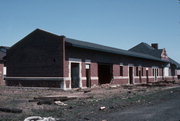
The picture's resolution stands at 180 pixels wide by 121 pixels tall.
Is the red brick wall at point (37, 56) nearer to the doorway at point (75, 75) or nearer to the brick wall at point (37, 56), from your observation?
the brick wall at point (37, 56)

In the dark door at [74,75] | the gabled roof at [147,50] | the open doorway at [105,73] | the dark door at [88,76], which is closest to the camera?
the dark door at [74,75]

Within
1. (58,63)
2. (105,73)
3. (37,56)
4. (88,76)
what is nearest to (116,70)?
(105,73)

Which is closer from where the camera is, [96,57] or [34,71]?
[34,71]

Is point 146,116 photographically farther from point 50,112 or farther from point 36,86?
point 36,86

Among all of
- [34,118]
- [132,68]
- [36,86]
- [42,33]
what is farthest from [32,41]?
[34,118]

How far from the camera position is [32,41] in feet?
92.7

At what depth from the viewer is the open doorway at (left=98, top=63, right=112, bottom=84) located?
110 ft

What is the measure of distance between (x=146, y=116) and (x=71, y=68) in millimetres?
17893

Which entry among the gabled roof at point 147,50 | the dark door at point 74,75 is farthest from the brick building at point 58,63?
the gabled roof at point 147,50

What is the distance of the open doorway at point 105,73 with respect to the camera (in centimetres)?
3356

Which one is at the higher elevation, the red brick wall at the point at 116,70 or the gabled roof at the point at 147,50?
the gabled roof at the point at 147,50

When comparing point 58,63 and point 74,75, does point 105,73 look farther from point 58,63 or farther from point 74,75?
point 58,63

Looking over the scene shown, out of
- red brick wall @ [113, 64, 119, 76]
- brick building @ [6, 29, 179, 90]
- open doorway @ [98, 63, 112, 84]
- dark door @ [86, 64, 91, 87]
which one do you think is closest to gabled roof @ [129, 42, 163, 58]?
red brick wall @ [113, 64, 119, 76]

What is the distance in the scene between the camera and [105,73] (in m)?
34.4
